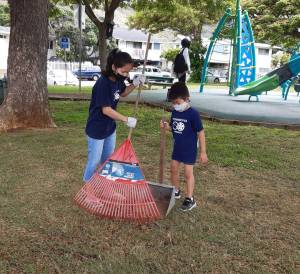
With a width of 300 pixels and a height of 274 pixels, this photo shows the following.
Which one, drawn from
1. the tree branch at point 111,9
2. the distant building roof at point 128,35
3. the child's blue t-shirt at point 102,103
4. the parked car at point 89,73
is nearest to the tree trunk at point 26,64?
the child's blue t-shirt at point 102,103

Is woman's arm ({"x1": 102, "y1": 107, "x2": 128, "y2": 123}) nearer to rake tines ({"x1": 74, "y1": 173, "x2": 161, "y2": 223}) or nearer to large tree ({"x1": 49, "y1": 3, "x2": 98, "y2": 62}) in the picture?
rake tines ({"x1": 74, "y1": 173, "x2": 161, "y2": 223})

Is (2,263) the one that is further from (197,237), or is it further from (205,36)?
(205,36)

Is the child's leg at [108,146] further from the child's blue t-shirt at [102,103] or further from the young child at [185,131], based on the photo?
the young child at [185,131]

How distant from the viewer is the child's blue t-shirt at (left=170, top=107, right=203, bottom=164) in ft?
11.7

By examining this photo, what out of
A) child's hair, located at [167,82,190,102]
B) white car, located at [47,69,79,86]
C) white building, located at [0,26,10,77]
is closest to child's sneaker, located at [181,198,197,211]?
child's hair, located at [167,82,190,102]

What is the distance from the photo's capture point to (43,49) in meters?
7.22

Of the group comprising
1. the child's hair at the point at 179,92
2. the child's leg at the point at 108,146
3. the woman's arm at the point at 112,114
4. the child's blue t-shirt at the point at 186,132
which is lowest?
the child's leg at the point at 108,146

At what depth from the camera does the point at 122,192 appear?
3512 mm

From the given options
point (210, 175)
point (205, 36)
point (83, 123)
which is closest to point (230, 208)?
point (210, 175)

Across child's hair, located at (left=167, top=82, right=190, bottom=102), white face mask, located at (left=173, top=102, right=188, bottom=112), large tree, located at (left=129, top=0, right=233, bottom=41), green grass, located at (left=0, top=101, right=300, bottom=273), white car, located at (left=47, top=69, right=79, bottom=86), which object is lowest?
white car, located at (left=47, top=69, right=79, bottom=86)

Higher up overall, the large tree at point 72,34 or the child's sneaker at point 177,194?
the large tree at point 72,34

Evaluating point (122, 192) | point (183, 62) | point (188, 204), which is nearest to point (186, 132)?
point (188, 204)

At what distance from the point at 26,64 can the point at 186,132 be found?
4329 millimetres

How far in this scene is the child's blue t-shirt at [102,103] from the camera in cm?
343
